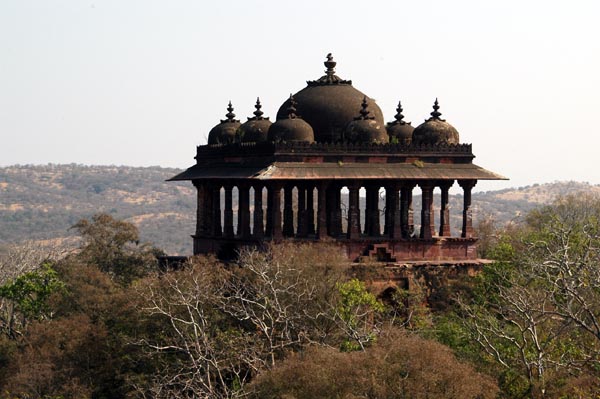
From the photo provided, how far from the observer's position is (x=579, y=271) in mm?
29172

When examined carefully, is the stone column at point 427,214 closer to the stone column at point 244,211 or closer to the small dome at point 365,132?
the small dome at point 365,132

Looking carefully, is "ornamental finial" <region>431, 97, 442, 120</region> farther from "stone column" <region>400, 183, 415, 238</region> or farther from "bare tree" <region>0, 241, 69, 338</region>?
"bare tree" <region>0, 241, 69, 338</region>

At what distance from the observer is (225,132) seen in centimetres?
4519

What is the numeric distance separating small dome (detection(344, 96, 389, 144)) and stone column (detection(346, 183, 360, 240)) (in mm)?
1519

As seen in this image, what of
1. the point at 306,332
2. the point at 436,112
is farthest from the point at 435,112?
the point at 306,332

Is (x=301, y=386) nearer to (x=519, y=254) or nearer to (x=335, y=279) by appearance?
(x=335, y=279)

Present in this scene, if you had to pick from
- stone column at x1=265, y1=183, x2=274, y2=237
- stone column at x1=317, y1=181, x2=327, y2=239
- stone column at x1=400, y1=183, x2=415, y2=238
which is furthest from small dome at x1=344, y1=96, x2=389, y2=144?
stone column at x1=265, y1=183, x2=274, y2=237

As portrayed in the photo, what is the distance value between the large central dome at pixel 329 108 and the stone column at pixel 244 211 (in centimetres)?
301

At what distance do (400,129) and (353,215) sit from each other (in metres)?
5.33

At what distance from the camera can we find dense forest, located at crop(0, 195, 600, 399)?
27359 millimetres

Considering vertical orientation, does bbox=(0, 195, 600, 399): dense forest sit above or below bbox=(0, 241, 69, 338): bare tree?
above

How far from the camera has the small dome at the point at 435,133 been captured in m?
41.7

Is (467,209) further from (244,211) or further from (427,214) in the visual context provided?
(244,211)

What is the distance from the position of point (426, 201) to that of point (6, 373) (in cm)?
1498
